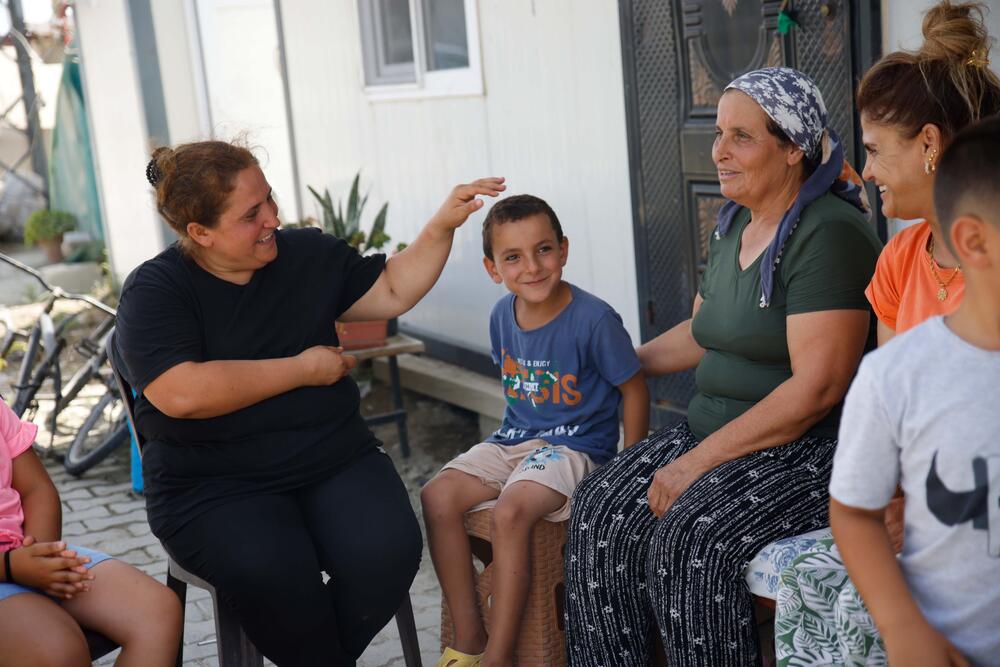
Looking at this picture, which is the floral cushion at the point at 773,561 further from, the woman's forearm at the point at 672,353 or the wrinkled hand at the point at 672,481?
the woman's forearm at the point at 672,353

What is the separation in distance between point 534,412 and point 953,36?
1444mm

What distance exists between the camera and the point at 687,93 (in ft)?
13.5

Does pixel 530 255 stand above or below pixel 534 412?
above

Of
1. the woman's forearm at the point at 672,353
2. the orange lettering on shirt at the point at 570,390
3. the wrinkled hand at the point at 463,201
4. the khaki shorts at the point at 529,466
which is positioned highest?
the wrinkled hand at the point at 463,201

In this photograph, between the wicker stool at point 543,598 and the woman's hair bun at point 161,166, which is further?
the wicker stool at point 543,598

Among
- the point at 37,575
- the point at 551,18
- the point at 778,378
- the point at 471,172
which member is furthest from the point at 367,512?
the point at 471,172

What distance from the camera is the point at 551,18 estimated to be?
15.9 ft

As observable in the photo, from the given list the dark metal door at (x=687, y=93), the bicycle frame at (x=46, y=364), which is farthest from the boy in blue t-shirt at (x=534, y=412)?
the bicycle frame at (x=46, y=364)

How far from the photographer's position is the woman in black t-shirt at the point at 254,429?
8.91 feet

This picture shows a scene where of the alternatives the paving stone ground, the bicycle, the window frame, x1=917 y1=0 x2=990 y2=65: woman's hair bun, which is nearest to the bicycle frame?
the bicycle

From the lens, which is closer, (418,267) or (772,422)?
(772,422)

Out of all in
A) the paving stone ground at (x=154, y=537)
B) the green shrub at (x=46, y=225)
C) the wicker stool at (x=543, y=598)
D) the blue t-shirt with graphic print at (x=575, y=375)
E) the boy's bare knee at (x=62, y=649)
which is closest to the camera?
the boy's bare knee at (x=62, y=649)

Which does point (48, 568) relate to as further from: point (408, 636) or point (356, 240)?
point (356, 240)

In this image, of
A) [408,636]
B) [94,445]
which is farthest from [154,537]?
[408,636]
